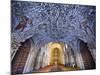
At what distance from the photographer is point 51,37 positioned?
2064mm

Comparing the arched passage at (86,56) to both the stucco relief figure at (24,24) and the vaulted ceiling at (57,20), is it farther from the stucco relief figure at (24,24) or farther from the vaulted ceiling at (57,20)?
the stucco relief figure at (24,24)

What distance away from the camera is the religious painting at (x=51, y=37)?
1962 millimetres

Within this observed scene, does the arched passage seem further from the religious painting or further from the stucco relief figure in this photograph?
the stucco relief figure

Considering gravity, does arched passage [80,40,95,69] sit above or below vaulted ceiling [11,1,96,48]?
below

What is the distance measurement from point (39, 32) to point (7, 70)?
1.80ft

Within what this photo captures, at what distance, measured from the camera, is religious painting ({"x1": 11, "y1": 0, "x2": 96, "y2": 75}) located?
1962 mm

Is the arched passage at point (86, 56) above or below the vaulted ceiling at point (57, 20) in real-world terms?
below

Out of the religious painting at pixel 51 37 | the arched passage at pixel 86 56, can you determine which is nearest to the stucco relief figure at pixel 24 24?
the religious painting at pixel 51 37

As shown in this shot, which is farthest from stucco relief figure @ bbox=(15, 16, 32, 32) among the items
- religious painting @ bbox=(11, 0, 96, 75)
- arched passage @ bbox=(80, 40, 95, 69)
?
arched passage @ bbox=(80, 40, 95, 69)

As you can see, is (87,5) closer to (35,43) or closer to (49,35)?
(49,35)

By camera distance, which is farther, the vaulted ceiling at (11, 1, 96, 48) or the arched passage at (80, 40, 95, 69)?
the arched passage at (80, 40, 95, 69)

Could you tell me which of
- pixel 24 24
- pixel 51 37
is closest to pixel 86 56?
pixel 51 37

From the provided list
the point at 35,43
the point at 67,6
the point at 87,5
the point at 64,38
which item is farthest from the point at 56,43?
the point at 87,5

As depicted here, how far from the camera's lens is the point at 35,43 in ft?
6.61
